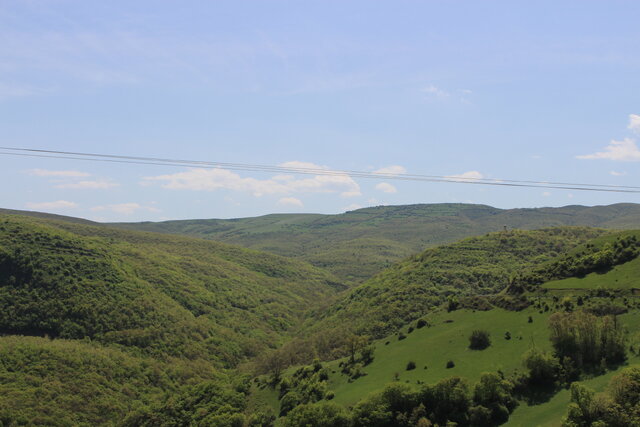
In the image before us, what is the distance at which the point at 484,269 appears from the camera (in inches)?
7057

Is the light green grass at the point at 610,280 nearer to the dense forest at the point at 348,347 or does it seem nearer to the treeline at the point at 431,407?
the dense forest at the point at 348,347


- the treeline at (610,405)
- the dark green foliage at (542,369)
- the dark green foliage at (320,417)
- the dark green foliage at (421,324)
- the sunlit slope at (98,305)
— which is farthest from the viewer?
the sunlit slope at (98,305)

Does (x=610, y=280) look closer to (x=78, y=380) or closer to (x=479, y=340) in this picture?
(x=479, y=340)

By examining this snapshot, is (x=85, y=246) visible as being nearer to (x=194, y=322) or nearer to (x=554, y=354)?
(x=194, y=322)

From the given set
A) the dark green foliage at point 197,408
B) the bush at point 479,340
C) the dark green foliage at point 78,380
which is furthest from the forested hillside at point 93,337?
the bush at point 479,340

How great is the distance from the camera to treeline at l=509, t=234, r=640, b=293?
354 ft

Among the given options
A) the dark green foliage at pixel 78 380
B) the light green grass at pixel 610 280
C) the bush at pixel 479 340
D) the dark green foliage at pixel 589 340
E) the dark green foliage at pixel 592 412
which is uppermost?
the light green grass at pixel 610 280

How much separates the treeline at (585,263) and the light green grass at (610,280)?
95.6 inches

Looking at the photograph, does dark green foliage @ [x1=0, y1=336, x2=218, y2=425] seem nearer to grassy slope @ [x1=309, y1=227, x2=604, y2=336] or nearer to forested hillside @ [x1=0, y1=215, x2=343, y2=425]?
forested hillside @ [x1=0, y1=215, x2=343, y2=425]

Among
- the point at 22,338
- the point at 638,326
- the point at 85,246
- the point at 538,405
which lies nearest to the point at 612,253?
the point at 638,326

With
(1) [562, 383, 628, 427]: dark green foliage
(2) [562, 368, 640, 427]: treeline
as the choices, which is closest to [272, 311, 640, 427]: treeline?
(2) [562, 368, 640, 427]: treeline

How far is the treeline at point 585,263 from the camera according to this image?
354 ft

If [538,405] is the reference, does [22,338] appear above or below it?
below

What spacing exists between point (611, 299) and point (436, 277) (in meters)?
86.8
